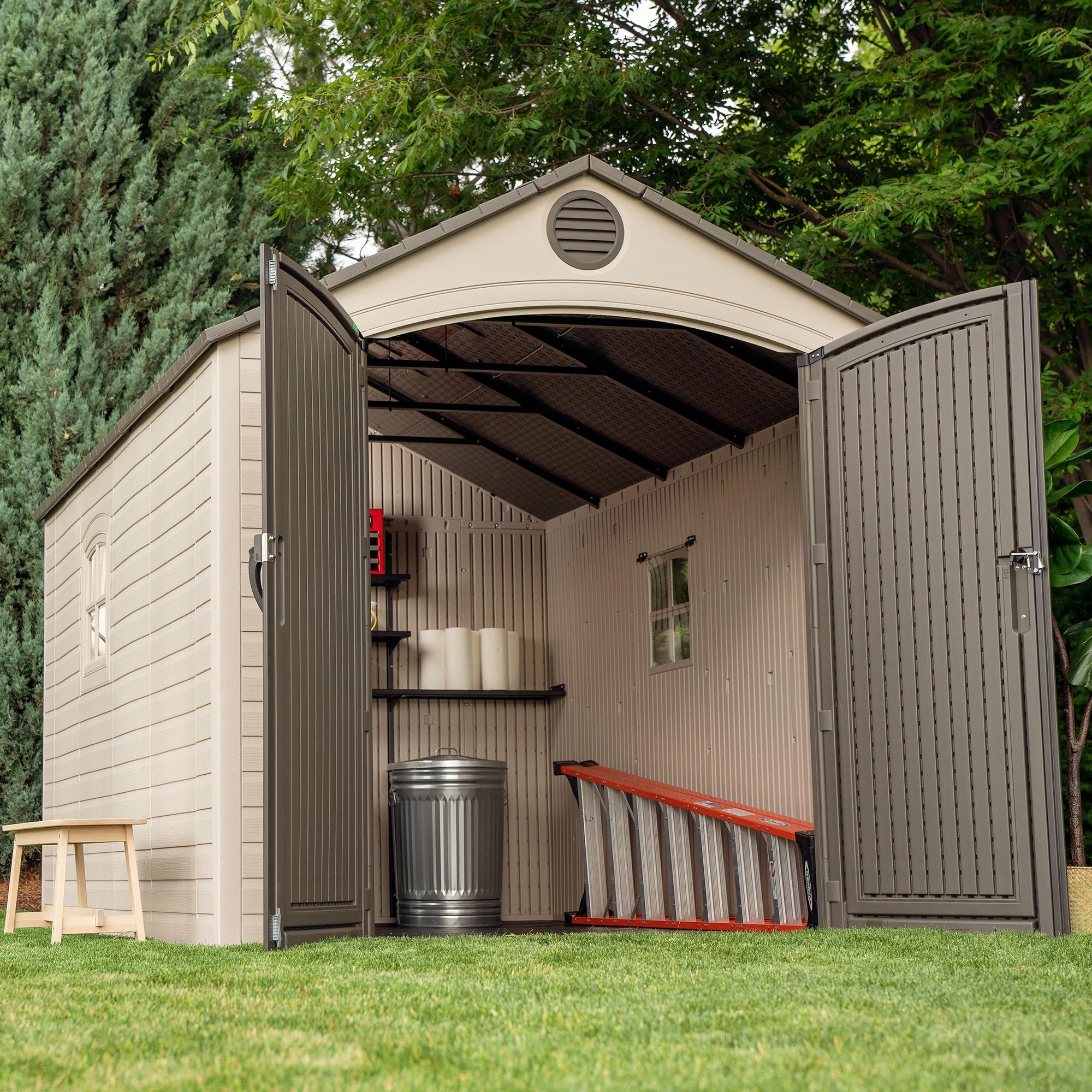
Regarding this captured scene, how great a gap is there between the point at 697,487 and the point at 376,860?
3312 millimetres

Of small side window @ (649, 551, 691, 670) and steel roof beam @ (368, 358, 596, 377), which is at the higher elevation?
steel roof beam @ (368, 358, 596, 377)

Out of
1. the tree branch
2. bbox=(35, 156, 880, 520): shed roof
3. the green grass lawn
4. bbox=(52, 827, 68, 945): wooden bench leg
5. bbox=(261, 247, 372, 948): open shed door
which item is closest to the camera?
the green grass lawn

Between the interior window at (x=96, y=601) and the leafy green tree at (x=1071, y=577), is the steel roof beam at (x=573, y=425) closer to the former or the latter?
the interior window at (x=96, y=601)

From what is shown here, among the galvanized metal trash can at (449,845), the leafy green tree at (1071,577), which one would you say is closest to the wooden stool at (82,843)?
the galvanized metal trash can at (449,845)

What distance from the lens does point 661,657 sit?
970 centimetres

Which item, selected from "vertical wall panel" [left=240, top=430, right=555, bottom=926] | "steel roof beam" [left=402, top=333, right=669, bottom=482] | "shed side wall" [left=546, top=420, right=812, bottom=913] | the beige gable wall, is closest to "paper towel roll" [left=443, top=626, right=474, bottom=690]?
"vertical wall panel" [left=240, top=430, right=555, bottom=926]

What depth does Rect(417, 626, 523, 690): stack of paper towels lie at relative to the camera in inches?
411

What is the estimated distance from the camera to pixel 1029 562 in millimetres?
6047

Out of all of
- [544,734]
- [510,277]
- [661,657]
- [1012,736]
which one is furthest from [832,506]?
[544,734]

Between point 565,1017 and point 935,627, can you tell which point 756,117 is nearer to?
point 935,627

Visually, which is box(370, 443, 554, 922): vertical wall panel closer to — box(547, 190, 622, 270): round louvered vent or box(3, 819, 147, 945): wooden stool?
box(3, 819, 147, 945): wooden stool

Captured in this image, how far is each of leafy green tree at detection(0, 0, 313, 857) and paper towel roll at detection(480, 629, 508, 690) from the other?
4241mm

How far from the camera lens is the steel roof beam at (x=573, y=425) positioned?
9.52 metres

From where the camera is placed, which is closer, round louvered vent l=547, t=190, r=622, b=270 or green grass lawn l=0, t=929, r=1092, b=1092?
green grass lawn l=0, t=929, r=1092, b=1092
